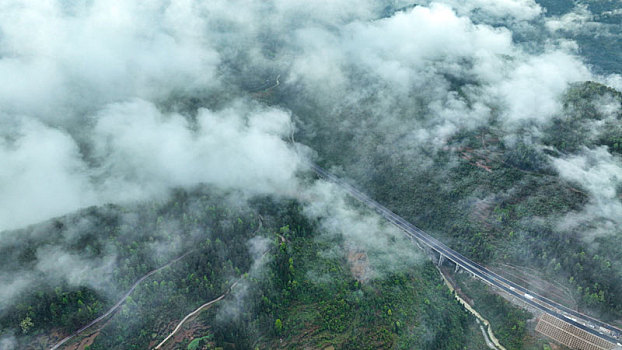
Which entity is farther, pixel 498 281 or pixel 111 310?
pixel 498 281

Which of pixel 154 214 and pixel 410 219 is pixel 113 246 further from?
pixel 410 219

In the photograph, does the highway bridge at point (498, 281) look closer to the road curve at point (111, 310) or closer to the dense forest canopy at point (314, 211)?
the dense forest canopy at point (314, 211)

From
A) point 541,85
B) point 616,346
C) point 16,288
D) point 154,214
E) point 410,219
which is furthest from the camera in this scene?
point 541,85

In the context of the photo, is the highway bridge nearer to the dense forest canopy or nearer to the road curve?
the dense forest canopy

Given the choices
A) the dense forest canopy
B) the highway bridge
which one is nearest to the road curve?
the dense forest canopy

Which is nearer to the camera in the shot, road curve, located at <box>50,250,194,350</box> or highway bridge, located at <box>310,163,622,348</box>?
road curve, located at <box>50,250,194,350</box>

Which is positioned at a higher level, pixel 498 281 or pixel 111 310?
pixel 111 310

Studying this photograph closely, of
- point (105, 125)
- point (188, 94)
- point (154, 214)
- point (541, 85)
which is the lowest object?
point (154, 214)

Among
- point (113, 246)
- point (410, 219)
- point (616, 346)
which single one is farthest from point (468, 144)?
point (113, 246)
